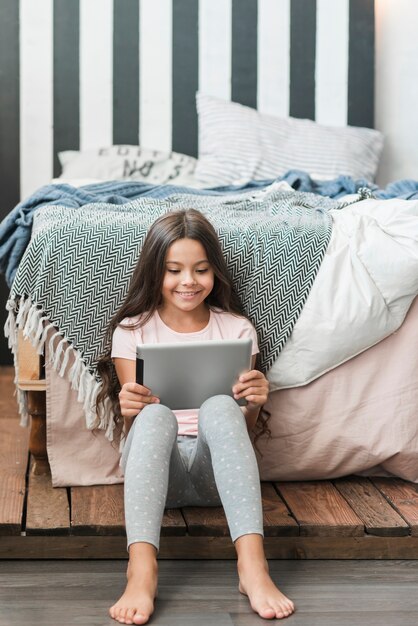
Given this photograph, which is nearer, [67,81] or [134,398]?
[134,398]

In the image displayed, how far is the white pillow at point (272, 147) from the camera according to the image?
3.63 metres

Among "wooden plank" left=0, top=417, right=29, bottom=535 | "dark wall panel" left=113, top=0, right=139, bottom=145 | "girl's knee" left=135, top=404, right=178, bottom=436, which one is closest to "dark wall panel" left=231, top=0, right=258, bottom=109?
"dark wall panel" left=113, top=0, right=139, bottom=145

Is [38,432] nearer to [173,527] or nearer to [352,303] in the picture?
[173,527]

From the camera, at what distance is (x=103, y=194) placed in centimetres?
301

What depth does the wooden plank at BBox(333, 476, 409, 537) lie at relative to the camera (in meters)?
1.83

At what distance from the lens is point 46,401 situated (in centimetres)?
211

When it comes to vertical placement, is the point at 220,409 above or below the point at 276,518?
above

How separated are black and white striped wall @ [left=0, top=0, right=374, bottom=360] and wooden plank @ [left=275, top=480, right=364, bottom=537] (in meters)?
2.31

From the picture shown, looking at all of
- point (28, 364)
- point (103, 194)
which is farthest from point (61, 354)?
point (103, 194)

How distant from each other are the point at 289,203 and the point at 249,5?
1953mm

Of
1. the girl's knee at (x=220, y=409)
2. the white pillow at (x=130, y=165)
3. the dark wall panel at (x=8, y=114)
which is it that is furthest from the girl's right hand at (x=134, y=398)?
the dark wall panel at (x=8, y=114)

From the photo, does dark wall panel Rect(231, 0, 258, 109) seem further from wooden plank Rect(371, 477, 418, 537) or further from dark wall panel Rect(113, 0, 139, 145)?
wooden plank Rect(371, 477, 418, 537)

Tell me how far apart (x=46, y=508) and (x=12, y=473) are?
0.30 m

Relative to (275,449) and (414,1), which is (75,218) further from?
(414,1)
